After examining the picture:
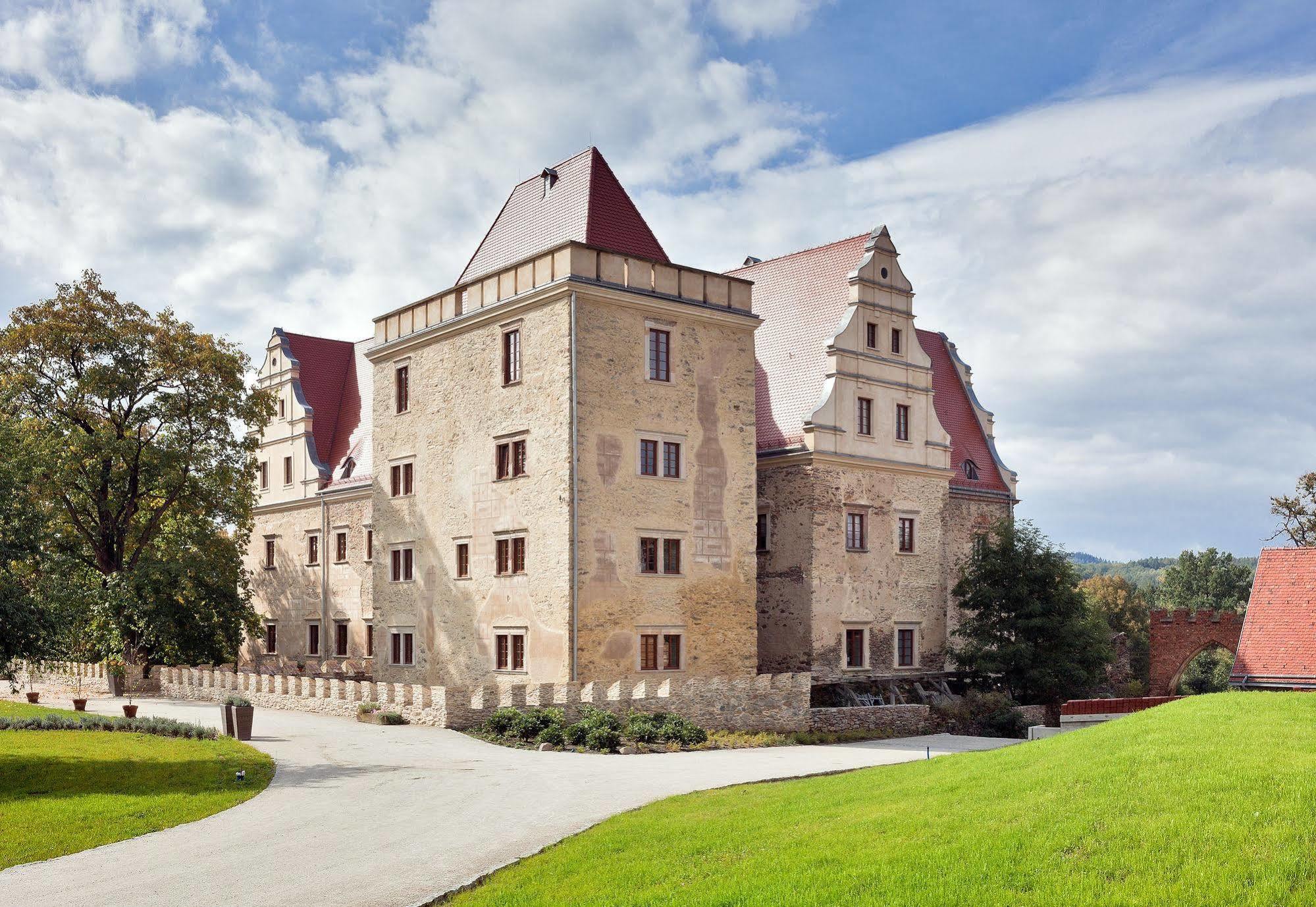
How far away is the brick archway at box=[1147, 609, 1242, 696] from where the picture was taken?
139 ft

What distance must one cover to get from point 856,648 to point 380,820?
2590 centimetres

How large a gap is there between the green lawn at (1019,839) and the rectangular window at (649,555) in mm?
17216

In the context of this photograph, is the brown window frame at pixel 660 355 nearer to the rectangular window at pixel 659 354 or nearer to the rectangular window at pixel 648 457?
the rectangular window at pixel 659 354

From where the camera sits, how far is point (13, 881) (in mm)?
12789

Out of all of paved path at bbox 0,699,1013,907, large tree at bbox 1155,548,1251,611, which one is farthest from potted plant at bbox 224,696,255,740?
large tree at bbox 1155,548,1251,611

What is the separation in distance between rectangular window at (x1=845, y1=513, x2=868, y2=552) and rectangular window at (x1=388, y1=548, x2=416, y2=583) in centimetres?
1450

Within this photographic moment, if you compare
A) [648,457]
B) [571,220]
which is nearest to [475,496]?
[648,457]

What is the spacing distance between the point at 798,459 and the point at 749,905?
29.2 m

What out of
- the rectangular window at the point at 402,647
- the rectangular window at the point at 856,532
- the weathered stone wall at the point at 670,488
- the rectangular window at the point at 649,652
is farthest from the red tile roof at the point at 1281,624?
the rectangular window at the point at 402,647

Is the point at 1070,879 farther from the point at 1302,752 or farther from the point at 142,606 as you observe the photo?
the point at 142,606

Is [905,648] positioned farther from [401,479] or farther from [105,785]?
[105,785]

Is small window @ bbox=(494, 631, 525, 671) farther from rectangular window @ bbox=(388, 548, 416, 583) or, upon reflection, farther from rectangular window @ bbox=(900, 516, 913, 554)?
rectangular window @ bbox=(900, 516, 913, 554)

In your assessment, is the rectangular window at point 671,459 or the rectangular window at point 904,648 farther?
the rectangular window at point 904,648

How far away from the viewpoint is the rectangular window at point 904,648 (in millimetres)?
41188
